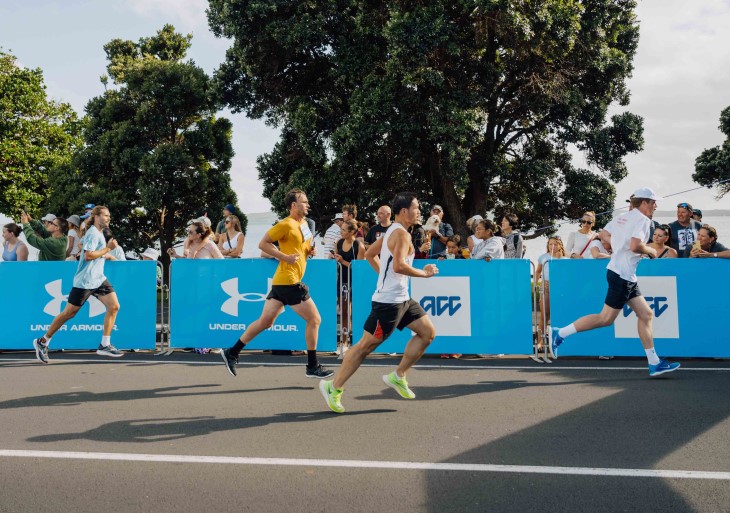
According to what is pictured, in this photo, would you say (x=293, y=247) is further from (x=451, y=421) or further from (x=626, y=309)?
(x=626, y=309)

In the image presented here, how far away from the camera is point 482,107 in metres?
19.9

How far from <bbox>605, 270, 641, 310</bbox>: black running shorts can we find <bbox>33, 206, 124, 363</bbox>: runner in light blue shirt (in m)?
6.41

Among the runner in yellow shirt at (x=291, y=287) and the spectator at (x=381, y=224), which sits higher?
the spectator at (x=381, y=224)

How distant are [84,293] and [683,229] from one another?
879cm

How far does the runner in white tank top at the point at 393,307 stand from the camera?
5.95 metres

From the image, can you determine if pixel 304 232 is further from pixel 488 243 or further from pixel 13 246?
pixel 13 246

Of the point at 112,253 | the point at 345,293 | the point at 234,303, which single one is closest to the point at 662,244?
the point at 345,293

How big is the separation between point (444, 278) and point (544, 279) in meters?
1.35

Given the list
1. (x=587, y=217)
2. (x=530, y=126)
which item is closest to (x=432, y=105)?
(x=530, y=126)

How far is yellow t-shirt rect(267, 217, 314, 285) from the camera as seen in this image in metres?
7.41

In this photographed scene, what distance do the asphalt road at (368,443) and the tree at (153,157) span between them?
20.9m

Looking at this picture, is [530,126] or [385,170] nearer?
[385,170]

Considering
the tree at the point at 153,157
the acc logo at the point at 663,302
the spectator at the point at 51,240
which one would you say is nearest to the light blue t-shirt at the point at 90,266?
the spectator at the point at 51,240

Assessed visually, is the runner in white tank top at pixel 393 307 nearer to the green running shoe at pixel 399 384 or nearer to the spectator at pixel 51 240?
the green running shoe at pixel 399 384
